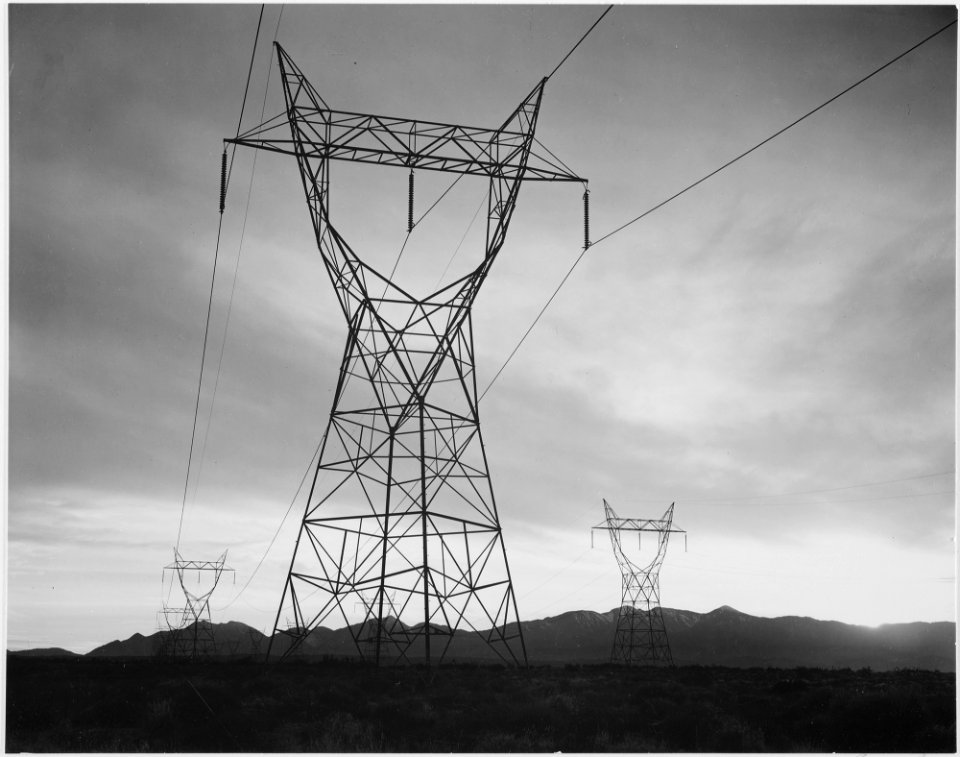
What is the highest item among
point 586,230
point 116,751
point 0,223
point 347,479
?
point 586,230

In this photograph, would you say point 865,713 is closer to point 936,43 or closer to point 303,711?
point 303,711

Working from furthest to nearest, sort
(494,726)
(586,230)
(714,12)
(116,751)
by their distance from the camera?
(586,230) < (714,12) < (494,726) < (116,751)

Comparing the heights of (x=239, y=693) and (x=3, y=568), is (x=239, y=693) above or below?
below

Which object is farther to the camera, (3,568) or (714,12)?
(714,12)

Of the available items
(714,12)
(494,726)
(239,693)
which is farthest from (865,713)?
(714,12)

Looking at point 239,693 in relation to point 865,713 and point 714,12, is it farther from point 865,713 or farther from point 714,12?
point 714,12

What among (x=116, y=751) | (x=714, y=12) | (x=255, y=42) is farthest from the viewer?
(x=255, y=42)

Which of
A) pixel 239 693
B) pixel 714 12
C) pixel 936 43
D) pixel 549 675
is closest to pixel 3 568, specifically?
pixel 239 693

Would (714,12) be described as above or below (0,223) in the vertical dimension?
above

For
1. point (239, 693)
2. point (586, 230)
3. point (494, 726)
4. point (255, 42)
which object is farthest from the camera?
point (586, 230)
